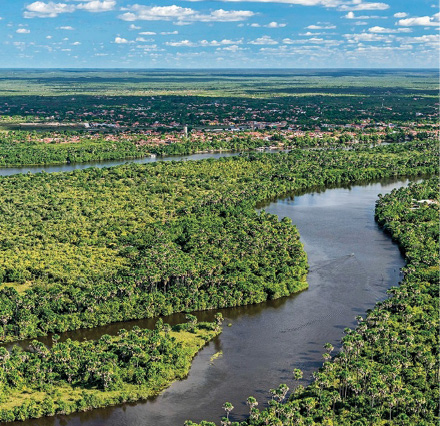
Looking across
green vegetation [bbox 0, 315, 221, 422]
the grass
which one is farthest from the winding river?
green vegetation [bbox 0, 315, 221, 422]

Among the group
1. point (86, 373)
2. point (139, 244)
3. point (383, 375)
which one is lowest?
point (86, 373)

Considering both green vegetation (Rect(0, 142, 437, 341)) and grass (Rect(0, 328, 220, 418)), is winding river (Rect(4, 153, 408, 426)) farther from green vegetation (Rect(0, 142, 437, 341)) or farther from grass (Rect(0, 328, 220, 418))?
green vegetation (Rect(0, 142, 437, 341))

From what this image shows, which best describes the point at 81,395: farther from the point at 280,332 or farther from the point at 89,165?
the point at 89,165

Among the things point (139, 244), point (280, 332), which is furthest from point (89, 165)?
point (280, 332)

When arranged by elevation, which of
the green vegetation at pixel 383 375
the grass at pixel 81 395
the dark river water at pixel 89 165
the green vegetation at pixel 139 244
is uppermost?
the dark river water at pixel 89 165

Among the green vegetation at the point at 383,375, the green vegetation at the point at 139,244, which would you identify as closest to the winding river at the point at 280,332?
the green vegetation at the point at 139,244

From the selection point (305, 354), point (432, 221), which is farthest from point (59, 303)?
point (432, 221)

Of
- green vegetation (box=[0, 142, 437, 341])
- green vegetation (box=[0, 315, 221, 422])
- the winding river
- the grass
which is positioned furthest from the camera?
green vegetation (box=[0, 142, 437, 341])

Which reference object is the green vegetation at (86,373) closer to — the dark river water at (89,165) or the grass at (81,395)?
the grass at (81,395)
